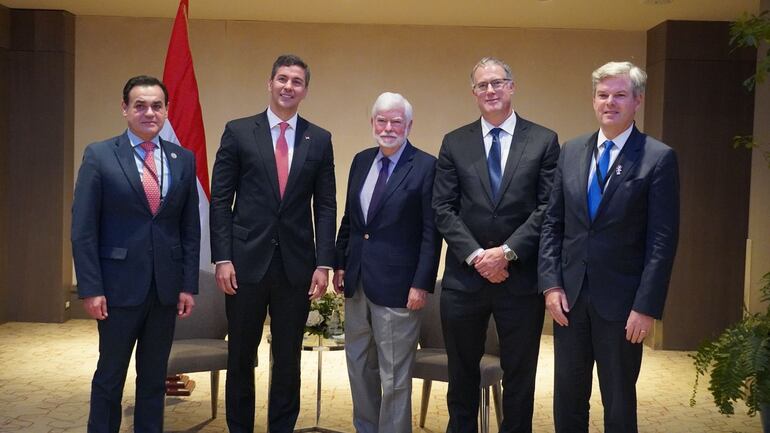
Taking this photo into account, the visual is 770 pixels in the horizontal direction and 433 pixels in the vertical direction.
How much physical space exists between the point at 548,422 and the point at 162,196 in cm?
275

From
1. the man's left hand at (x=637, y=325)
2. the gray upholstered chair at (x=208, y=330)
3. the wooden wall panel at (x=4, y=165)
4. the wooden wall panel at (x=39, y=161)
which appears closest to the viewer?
the man's left hand at (x=637, y=325)

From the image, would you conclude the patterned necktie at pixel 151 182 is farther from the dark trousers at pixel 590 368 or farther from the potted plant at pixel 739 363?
the potted plant at pixel 739 363

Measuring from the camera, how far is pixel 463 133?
13.3 ft

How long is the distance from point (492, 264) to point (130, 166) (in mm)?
1595

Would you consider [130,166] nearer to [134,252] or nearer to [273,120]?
[134,252]

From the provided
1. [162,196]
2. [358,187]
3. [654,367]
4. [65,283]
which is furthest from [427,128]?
[162,196]

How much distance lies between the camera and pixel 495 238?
12.6ft

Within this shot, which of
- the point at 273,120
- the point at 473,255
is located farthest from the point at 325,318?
the point at 473,255

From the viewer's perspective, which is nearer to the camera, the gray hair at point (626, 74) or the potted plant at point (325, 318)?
the gray hair at point (626, 74)

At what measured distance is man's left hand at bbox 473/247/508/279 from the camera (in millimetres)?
3748

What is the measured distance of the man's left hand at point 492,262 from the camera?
12.3ft

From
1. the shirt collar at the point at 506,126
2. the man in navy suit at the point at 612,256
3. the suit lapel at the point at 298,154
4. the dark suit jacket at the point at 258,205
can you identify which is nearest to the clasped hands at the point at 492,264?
the man in navy suit at the point at 612,256

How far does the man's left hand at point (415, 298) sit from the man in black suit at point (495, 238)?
0.10 meters

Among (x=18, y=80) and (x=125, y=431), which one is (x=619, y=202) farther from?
(x=18, y=80)
